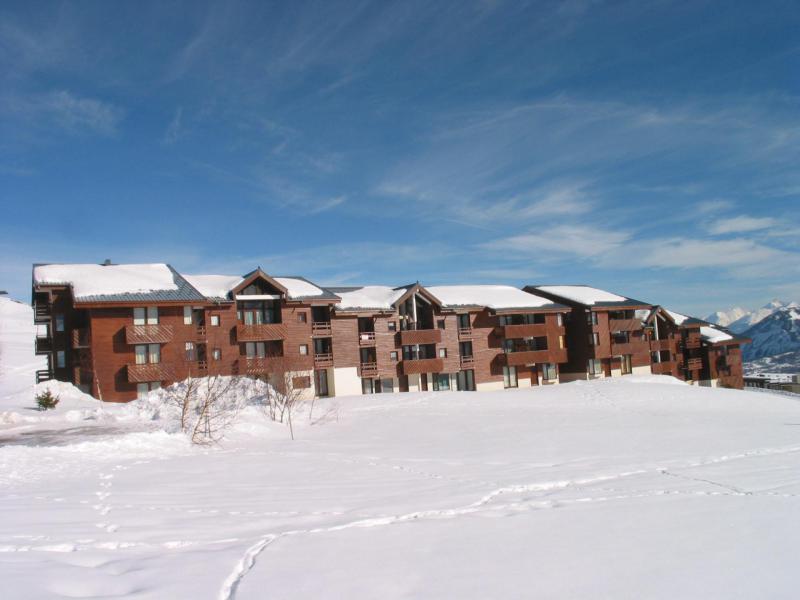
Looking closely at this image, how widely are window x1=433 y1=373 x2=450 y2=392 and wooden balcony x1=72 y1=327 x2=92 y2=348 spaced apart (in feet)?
82.8

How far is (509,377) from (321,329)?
17803 mm

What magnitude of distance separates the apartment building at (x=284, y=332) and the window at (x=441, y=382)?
11cm

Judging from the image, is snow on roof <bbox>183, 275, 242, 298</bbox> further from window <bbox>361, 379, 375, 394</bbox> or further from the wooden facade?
window <bbox>361, 379, 375, 394</bbox>

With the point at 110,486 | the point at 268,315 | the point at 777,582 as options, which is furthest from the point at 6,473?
the point at 268,315

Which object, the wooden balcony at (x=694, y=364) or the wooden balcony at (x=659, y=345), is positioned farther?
the wooden balcony at (x=694, y=364)

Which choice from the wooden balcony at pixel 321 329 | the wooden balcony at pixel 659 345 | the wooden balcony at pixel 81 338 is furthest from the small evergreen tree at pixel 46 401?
the wooden balcony at pixel 659 345

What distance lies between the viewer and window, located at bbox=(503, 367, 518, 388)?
165 feet

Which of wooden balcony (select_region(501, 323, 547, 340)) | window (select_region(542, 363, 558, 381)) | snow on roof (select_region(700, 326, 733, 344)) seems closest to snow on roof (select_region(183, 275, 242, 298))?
wooden balcony (select_region(501, 323, 547, 340))

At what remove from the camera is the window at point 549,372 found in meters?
52.5

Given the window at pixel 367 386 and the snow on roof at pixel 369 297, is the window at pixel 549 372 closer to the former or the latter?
the snow on roof at pixel 369 297

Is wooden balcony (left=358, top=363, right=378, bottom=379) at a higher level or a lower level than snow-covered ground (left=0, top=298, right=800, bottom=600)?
higher

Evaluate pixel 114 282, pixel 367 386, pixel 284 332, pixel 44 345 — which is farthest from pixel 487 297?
pixel 44 345

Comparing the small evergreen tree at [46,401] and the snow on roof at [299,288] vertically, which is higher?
the snow on roof at [299,288]

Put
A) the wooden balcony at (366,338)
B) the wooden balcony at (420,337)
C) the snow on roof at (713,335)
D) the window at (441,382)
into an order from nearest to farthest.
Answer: the wooden balcony at (366,338), the wooden balcony at (420,337), the window at (441,382), the snow on roof at (713,335)
